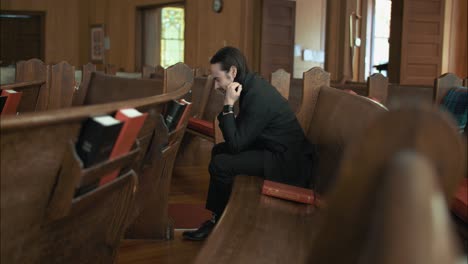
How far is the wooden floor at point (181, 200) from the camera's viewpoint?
11.4 feet

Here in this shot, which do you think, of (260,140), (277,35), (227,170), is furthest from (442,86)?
(277,35)

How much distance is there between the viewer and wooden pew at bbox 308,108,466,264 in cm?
67

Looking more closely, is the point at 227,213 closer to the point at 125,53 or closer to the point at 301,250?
the point at 301,250

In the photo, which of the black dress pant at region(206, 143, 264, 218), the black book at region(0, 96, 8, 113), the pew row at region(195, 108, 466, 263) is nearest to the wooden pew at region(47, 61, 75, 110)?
the black dress pant at region(206, 143, 264, 218)

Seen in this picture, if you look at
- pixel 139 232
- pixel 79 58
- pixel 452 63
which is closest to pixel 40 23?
pixel 79 58

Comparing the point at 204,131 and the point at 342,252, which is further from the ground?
the point at 342,252

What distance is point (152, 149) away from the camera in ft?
8.08

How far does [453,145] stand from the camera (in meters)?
0.78

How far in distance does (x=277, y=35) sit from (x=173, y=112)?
9.99 metres

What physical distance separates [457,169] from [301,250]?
136cm

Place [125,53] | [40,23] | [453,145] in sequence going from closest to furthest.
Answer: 1. [453,145]
2. [125,53]
3. [40,23]

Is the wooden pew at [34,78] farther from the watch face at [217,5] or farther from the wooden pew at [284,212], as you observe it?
the watch face at [217,5]

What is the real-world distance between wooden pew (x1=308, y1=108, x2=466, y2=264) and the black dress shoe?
3.03 meters

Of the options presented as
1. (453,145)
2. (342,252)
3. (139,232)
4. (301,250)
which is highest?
(453,145)
